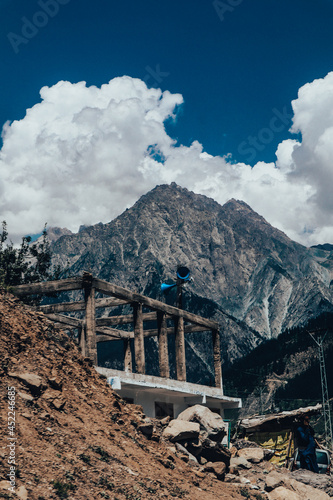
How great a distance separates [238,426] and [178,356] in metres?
7.43

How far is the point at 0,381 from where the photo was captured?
1359 centimetres

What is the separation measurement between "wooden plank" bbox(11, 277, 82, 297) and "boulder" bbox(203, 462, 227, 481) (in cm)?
806

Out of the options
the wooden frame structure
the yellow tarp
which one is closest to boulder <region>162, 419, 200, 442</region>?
the wooden frame structure

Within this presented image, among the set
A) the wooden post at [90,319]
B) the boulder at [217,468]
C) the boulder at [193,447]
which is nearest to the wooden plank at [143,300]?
the wooden post at [90,319]

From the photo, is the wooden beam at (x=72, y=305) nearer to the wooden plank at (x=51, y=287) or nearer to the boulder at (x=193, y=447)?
the wooden plank at (x=51, y=287)

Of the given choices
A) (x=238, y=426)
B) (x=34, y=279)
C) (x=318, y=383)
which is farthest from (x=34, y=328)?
(x=318, y=383)

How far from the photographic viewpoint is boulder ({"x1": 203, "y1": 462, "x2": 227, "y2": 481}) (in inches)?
679

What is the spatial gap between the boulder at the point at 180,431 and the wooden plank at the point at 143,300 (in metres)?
6.16

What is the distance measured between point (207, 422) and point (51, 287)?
782 cm

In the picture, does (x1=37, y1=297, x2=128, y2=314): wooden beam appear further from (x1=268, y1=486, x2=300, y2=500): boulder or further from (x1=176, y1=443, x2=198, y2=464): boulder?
(x1=268, y1=486, x2=300, y2=500): boulder

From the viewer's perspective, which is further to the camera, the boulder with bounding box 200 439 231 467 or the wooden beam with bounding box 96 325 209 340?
the wooden beam with bounding box 96 325 209 340

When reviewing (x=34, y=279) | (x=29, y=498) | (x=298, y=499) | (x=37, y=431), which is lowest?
(x=298, y=499)

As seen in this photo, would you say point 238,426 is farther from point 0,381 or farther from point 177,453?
point 0,381

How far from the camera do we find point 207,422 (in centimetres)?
2034
